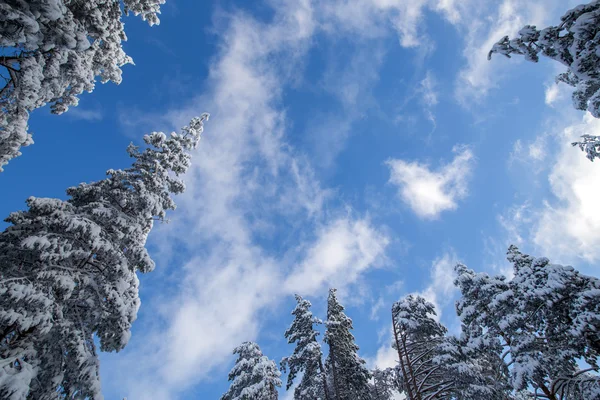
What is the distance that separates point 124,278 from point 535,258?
52.8ft

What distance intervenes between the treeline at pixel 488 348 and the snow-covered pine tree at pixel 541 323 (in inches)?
1.2

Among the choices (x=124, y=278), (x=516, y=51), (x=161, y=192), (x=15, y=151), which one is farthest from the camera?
(x=161, y=192)

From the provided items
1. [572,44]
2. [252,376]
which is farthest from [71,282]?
[252,376]

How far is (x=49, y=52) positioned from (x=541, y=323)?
69.4 feet

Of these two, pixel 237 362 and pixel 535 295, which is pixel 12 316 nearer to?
pixel 535 295

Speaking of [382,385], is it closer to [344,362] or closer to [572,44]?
[344,362]

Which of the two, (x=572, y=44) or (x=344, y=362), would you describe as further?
(x=344, y=362)

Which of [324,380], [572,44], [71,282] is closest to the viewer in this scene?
[572,44]

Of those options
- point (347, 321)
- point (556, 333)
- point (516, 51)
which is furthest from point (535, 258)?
point (347, 321)

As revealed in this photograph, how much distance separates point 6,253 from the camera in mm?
9141

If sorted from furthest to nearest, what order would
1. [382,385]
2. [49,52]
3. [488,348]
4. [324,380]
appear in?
[382,385], [324,380], [488,348], [49,52]

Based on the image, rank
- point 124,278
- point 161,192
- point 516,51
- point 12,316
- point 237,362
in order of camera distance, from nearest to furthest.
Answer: point 12,316 → point 516,51 → point 124,278 → point 161,192 → point 237,362

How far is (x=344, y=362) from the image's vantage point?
21.8 meters

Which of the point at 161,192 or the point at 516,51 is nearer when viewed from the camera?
the point at 516,51
